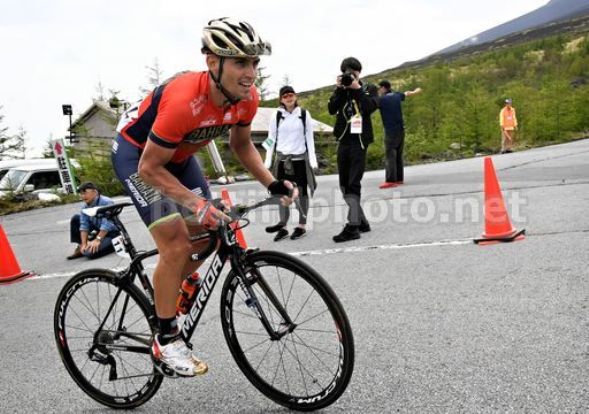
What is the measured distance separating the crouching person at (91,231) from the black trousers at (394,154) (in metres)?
6.16

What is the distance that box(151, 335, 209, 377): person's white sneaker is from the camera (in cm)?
300

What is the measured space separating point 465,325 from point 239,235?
367 centimetres

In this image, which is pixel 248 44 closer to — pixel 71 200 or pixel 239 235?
pixel 239 235

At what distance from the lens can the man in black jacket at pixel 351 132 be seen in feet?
24.2

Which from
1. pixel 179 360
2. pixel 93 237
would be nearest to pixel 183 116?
pixel 179 360

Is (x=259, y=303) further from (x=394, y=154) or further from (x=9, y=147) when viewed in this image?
(x=9, y=147)

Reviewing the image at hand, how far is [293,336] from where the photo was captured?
3.23 m

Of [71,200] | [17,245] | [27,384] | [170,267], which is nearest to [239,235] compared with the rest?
[27,384]

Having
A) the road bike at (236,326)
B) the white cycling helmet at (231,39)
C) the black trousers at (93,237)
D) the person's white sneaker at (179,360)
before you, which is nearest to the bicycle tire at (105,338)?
the road bike at (236,326)

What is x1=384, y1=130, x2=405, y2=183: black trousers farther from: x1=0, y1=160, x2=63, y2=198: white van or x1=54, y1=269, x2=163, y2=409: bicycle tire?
x1=0, y1=160, x2=63, y2=198: white van

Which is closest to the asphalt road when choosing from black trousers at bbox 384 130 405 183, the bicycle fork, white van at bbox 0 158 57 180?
the bicycle fork

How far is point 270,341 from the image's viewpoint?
314 cm

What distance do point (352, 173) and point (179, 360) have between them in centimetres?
481

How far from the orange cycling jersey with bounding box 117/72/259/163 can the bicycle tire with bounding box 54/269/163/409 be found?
0.92 metres
